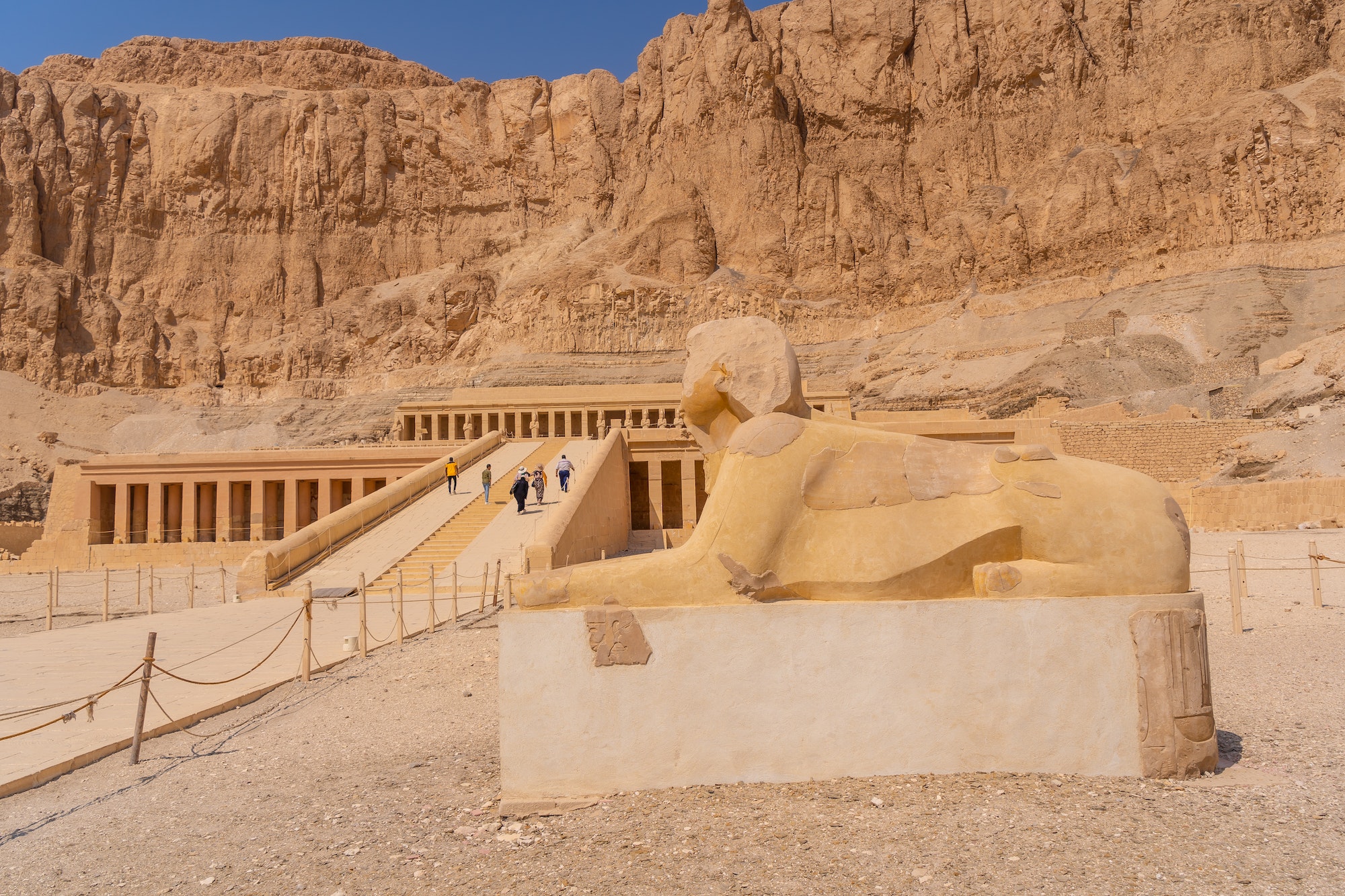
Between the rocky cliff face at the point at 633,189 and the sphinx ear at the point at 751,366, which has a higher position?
the rocky cliff face at the point at 633,189

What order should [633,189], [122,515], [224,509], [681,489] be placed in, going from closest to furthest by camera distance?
[681,489]
[122,515]
[224,509]
[633,189]

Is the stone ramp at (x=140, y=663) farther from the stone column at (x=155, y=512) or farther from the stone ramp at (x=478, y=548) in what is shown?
the stone column at (x=155, y=512)

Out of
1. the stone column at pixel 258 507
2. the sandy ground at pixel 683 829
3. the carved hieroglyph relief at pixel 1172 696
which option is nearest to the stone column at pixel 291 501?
the stone column at pixel 258 507

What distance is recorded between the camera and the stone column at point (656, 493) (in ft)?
70.8

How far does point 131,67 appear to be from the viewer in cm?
6731

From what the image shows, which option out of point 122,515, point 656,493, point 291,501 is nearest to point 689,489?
point 656,493

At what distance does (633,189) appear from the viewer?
6247 cm

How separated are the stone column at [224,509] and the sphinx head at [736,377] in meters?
21.7

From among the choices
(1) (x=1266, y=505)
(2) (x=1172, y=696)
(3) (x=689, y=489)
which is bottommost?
(2) (x=1172, y=696)

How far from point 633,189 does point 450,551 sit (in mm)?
51155

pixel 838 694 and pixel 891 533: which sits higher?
pixel 891 533

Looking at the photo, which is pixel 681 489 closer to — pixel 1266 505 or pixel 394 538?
pixel 394 538

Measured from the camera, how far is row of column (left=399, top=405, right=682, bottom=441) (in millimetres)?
36688

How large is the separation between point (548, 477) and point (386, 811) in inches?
724
